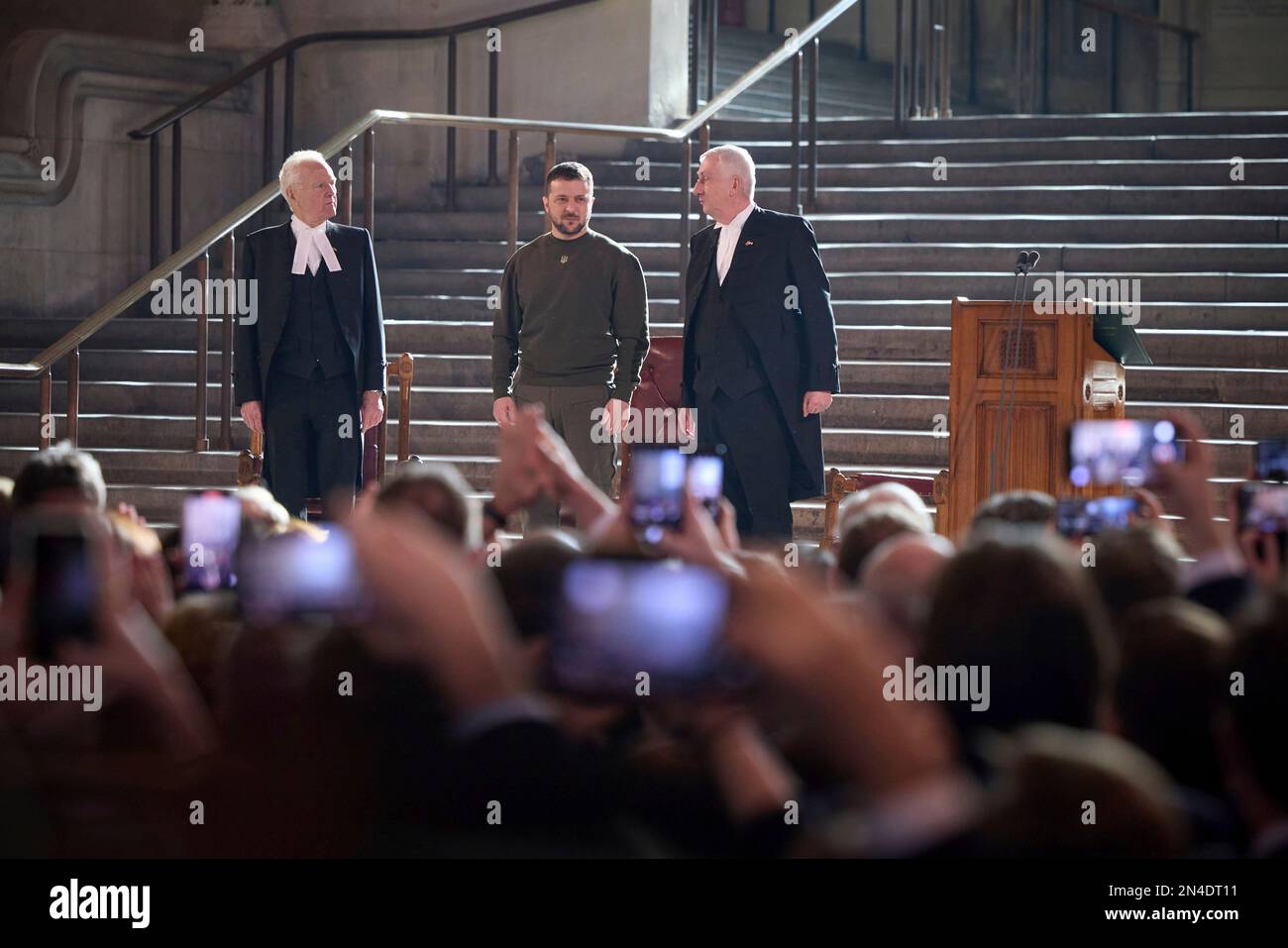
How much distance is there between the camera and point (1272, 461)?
3578mm

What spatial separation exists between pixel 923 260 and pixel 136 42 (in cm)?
446

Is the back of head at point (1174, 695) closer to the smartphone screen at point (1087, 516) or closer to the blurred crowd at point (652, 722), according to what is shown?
the blurred crowd at point (652, 722)

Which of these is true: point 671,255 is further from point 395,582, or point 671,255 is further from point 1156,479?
point 395,582

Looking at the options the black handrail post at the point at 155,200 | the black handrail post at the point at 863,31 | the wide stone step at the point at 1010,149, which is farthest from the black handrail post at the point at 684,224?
the black handrail post at the point at 863,31

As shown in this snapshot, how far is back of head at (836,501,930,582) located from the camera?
295cm

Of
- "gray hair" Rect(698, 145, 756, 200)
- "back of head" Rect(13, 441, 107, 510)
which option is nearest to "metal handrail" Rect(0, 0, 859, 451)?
"gray hair" Rect(698, 145, 756, 200)

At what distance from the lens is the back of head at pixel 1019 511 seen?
10.4 feet

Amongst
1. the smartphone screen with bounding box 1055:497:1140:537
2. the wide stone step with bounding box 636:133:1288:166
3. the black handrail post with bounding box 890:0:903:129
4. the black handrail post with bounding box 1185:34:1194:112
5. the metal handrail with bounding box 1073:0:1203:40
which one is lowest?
the smartphone screen with bounding box 1055:497:1140:537

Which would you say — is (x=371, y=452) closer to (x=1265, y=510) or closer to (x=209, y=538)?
(x=209, y=538)

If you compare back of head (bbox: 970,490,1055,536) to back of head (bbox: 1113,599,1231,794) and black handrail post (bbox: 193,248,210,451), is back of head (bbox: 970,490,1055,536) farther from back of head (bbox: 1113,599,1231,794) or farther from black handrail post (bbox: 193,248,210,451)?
black handrail post (bbox: 193,248,210,451)

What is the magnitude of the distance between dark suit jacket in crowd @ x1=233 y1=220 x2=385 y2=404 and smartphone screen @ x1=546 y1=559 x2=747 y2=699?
392 centimetres

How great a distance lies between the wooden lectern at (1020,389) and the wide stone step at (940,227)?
3063 mm

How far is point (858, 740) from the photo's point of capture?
1.82m
